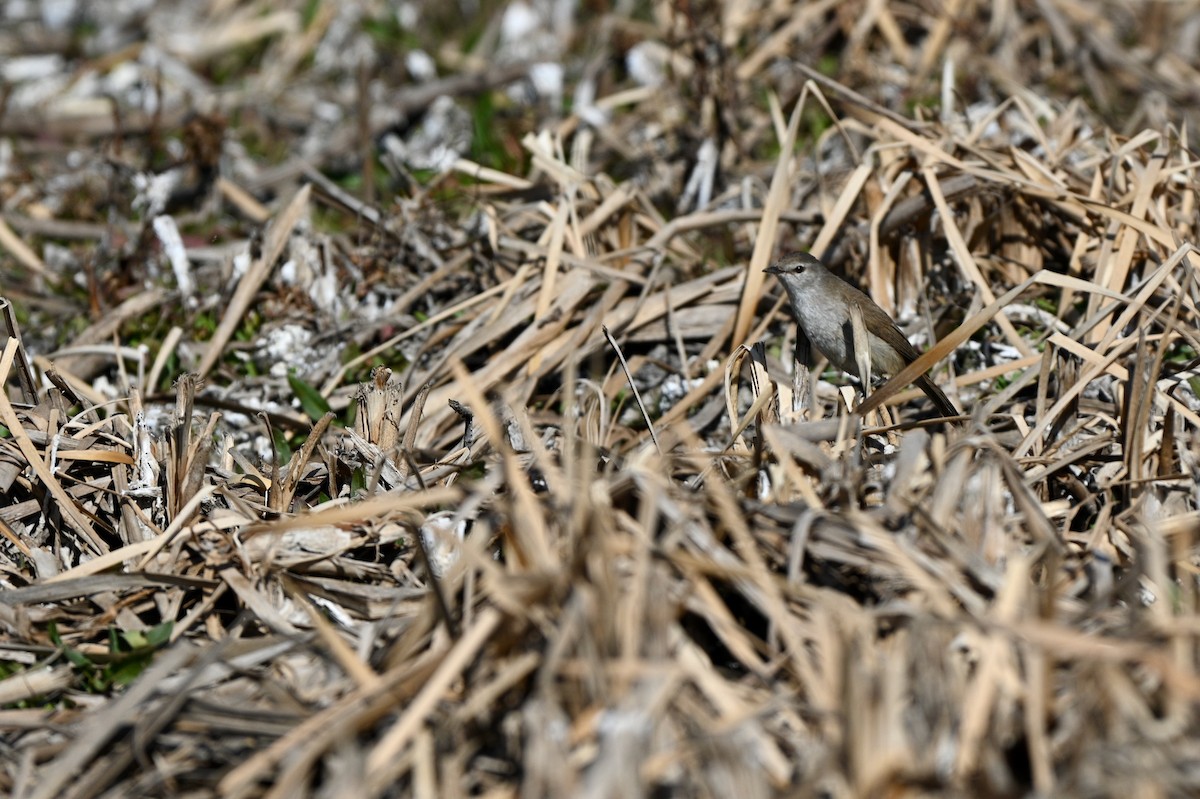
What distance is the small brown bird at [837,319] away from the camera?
4.23 m

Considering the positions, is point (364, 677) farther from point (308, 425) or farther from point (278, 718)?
point (308, 425)

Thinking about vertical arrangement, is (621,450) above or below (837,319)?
below

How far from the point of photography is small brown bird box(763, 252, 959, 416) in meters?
4.23

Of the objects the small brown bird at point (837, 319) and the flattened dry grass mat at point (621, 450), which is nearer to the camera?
the flattened dry grass mat at point (621, 450)

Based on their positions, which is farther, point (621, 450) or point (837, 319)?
point (837, 319)

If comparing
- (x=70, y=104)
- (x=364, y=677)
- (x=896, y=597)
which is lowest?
(x=70, y=104)

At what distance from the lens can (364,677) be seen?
2.64m

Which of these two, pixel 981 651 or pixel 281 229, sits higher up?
pixel 981 651

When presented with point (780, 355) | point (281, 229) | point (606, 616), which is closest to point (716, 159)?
point (780, 355)

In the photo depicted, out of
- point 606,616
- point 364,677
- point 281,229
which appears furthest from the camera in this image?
point 281,229

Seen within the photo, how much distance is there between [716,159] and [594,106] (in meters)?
0.92

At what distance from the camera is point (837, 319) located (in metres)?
4.24

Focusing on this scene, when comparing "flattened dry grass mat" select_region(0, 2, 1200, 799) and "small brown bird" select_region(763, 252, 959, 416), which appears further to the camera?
"small brown bird" select_region(763, 252, 959, 416)

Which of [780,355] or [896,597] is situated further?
[780,355]
